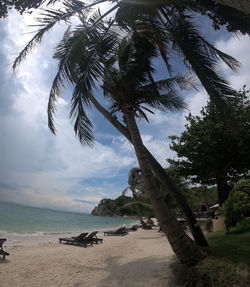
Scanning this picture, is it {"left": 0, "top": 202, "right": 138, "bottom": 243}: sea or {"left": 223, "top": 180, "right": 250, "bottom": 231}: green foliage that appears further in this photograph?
{"left": 0, "top": 202, "right": 138, "bottom": 243}: sea

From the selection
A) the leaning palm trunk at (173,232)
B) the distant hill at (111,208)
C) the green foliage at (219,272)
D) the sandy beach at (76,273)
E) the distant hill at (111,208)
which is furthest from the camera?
the distant hill at (111,208)

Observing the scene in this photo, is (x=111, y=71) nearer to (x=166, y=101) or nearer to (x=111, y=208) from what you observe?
(x=166, y=101)

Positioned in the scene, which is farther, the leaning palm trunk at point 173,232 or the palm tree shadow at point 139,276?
the palm tree shadow at point 139,276

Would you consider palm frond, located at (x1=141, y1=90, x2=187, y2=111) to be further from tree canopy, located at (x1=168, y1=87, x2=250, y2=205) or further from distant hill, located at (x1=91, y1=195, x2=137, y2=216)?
distant hill, located at (x1=91, y1=195, x2=137, y2=216)

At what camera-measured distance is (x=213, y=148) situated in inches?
425

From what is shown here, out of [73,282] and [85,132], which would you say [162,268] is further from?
[85,132]

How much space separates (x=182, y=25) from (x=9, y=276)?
8.16m

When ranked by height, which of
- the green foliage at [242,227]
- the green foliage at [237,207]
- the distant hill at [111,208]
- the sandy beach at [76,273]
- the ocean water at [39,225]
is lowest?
the distant hill at [111,208]

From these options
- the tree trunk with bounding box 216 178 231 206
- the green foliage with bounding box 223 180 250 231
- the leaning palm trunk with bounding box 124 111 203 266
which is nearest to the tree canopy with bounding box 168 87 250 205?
the tree trunk with bounding box 216 178 231 206

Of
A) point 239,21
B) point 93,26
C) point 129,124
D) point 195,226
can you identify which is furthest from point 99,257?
point 239,21

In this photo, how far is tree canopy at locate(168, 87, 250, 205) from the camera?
10.5m

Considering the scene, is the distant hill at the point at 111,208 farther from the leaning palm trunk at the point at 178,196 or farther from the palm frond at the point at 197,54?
the palm frond at the point at 197,54

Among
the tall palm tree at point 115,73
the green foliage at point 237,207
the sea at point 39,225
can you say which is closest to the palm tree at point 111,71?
the tall palm tree at point 115,73

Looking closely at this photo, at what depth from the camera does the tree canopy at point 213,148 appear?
10523 millimetres
